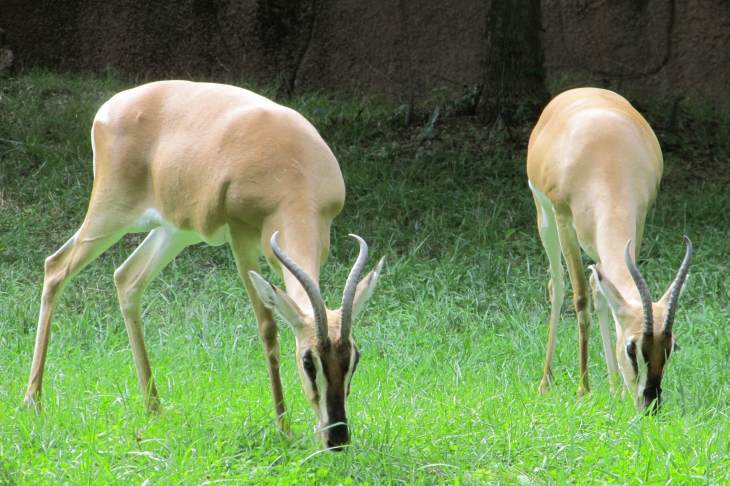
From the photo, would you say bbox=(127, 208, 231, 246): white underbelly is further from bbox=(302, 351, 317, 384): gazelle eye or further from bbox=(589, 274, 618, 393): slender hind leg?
bbox=(589, 274, 618, 393): slender hind leg

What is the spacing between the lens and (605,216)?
539cm

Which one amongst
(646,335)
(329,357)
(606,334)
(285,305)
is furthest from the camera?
(606,334)

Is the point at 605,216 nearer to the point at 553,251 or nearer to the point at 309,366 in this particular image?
the point at 553,251

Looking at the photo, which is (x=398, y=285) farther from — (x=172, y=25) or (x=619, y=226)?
(x=172, y=25)

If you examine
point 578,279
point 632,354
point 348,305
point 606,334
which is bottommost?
point 606,334

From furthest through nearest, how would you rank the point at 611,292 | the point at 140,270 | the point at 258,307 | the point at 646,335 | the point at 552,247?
the point at 552,247, the point at 140,270, the point at 611,292, the point at 258,307, the point at 646,335

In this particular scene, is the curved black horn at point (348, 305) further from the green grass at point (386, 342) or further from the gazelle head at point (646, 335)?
the gazelle head at point (646, 335)

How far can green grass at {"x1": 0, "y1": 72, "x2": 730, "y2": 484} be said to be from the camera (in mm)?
4039

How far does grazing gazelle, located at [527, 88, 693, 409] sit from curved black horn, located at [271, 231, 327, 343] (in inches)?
56.4

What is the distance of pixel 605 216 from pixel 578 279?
686mm

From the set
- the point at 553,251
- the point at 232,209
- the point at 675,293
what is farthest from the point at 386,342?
the point at 675,293

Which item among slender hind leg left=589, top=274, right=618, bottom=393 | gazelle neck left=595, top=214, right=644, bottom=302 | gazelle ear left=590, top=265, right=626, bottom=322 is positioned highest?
gazelle ear left=590, top=265, right=626, bottom=322

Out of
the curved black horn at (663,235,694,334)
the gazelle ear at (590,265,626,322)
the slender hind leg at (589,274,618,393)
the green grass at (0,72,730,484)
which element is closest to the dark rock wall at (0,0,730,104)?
the green grass at (0,72,730,484)

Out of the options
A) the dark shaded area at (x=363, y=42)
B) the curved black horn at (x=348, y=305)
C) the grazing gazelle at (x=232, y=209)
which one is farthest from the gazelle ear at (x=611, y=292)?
the dark shaded area at (x=363, y=42)
